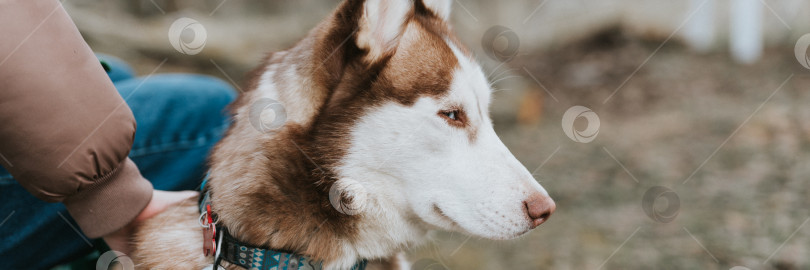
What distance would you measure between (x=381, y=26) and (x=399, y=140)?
0.33 metres

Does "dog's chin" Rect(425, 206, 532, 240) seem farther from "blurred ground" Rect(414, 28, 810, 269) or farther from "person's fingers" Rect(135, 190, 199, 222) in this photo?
"person's fingers" Rect(135, 190, 199, 222)

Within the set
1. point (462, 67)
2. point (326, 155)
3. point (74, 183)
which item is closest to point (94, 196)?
point (74, 183)

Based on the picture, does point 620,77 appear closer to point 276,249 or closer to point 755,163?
point 755,163

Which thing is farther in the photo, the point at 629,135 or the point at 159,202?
the point at 629,135

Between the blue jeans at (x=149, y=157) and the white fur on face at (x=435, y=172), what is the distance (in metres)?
0.50

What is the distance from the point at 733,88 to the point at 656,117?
3.16 ft

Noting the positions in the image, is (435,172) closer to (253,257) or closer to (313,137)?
(313,137)

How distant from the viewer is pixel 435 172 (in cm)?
164

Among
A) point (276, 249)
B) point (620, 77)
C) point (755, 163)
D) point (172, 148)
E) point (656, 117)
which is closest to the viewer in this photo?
point (276, 249)

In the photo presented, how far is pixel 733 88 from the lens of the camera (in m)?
5.72

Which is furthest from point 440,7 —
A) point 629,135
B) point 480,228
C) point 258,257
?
point 629,135

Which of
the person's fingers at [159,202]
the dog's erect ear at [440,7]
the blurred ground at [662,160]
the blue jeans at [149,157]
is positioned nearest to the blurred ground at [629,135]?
the blurred ground at [662,160]

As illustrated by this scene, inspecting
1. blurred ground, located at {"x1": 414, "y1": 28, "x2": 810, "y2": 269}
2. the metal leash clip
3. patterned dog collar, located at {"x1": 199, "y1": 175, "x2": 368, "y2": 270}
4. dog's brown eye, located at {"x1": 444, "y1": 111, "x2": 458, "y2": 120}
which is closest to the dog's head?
dog's brown eye, located at {"x1": 444, "y1": 111, "x2": 458, "y2": 120}

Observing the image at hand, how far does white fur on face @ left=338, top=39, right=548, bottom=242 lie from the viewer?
Result: 1.63 metres
